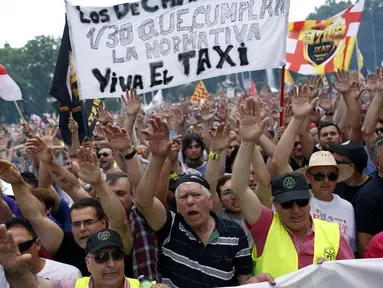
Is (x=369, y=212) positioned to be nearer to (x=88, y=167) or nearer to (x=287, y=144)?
(x=287, y=144)

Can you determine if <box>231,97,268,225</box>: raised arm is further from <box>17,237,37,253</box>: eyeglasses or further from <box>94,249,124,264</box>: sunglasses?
<box>17,237,37,253</box>: eyeglasses

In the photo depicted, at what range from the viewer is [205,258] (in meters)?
3.63

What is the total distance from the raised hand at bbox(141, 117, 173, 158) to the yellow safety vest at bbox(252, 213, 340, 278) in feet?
2.88

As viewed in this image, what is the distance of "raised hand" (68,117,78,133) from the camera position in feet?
23.6

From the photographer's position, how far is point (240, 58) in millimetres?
6332

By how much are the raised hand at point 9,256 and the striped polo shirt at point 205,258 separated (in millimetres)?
942

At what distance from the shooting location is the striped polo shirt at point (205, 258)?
360 cm

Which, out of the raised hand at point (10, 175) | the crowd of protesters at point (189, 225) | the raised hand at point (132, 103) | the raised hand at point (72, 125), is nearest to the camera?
the crowd of protesters at point (189, 225)

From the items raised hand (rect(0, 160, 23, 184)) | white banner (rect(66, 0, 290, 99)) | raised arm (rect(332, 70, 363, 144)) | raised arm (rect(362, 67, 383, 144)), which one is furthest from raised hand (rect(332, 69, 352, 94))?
raised hand (rect(0, 160, 23, 184))

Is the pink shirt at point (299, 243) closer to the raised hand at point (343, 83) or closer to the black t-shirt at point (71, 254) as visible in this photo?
the black t-shirt at point (71, 254)

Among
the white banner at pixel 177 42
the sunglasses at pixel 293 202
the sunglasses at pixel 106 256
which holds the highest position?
the white banner at pixel 177 42

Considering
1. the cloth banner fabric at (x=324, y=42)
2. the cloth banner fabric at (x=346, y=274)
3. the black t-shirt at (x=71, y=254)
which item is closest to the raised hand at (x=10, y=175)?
the black t-shirt at (x=71, y=254)

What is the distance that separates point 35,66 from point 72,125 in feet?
214

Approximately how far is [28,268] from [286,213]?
5.13 ft
